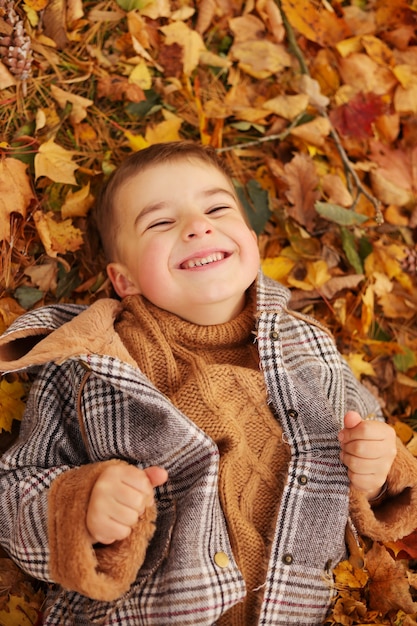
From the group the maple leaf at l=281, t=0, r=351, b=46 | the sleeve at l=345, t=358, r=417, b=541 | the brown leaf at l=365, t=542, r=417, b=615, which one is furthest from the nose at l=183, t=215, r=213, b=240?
the maple leaf at l=281, t=0, r=351, b=46

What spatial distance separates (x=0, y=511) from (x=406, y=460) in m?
1.21

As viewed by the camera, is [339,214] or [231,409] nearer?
[231,409]

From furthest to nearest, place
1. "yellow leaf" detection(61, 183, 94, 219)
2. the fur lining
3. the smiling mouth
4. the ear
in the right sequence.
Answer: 1. "yellow leaf" detection(61, 183, 94, 219)
2. the ear
3. the smiling mouth
4. the fur lining

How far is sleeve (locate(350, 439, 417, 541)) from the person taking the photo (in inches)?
78.5

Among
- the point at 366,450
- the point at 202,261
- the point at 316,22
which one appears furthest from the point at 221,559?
the point at 316,22

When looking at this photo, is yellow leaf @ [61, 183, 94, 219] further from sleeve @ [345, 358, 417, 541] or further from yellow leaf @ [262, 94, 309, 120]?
sleeve @ [345, 358, 417, 541]

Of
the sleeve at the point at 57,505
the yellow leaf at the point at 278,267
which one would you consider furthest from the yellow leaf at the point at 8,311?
the yellow leaf at the point at 278,267

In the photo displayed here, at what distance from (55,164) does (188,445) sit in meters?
1.22

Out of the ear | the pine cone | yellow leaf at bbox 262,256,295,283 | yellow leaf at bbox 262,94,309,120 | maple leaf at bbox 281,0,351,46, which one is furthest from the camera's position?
maple leaf at bbox 281,0,351,46

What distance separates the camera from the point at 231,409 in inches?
79.3

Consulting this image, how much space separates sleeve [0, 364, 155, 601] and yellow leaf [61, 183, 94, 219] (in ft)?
2.30

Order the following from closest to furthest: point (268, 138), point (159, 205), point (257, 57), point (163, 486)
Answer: point (163, 486) → point (159, 205) → point (268, 138) → point (257, 57)

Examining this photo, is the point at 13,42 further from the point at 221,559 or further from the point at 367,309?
the point at 221,559

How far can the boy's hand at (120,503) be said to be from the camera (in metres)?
1.68
